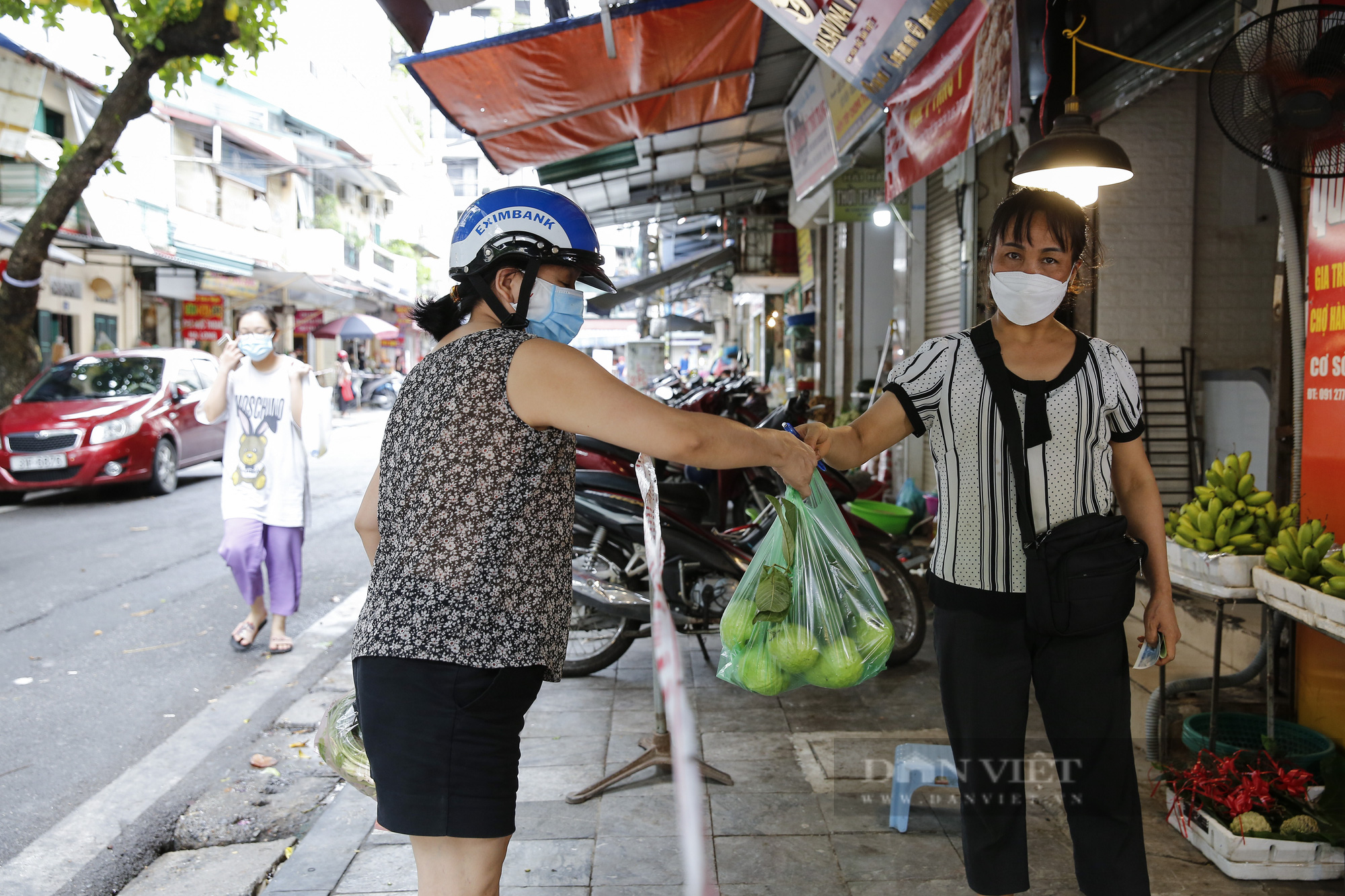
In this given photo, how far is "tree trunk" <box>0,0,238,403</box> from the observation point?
354 inches

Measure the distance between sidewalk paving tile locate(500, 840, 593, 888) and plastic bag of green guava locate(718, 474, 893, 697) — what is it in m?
0.95

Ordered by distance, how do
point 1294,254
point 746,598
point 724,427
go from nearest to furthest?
1. point 724,427
2. point 746,598
3. point 1294,254

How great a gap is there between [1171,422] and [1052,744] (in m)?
4.65

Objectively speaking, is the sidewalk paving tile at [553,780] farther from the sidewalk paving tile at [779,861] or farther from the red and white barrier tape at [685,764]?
the red and white barrier tape at [685,764]

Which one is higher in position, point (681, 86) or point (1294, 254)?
point (681, 86)

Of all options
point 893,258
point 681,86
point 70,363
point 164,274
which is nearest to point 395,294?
point 164,274

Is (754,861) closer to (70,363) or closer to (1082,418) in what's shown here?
(1082,418)

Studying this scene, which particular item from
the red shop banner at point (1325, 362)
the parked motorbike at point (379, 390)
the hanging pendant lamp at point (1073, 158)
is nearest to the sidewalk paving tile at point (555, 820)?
the red shop banner at point (1325, 362)

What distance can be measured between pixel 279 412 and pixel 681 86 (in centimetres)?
354

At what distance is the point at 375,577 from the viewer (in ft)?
6.06

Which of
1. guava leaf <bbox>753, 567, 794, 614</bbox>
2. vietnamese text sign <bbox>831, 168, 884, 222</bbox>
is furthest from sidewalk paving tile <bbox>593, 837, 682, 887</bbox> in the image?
vietnamese text sign <bbox>831, 168, 884, 222</bbox>

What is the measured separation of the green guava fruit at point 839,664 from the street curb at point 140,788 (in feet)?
8.16

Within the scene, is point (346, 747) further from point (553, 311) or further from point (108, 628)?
point (108, 628)

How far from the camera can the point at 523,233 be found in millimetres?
1890
